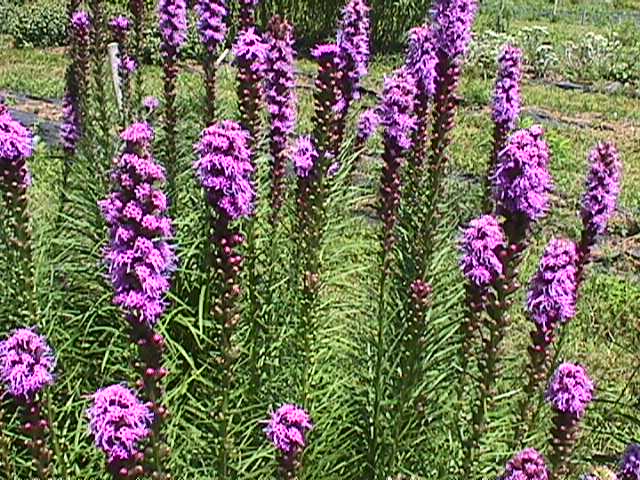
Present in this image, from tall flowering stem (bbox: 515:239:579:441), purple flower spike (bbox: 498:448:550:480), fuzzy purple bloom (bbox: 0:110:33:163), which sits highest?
fuzzy purple bloom (bbox: 0:110:33:163)

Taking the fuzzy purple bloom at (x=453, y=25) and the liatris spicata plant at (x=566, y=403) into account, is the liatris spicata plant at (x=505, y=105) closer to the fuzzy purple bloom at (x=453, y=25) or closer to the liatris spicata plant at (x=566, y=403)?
the fuzzy purple bloom at (x=453, y=25)

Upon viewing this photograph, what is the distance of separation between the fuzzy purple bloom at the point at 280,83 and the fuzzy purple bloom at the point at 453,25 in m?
0.66

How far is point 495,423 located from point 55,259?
1993mm

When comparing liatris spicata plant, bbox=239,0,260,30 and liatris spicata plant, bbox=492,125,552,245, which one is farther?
liatris spicata plant, bbox=239,0,260,30

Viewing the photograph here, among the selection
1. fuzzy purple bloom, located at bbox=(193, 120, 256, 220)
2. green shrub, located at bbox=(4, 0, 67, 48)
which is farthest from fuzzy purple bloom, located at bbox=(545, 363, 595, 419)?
green shrub, located at bbox=(4, 0, 67, 48)

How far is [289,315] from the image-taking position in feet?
12.9

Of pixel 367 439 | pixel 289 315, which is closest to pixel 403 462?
pixel 367 439

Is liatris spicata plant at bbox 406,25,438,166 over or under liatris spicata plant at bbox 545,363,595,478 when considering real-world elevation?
over

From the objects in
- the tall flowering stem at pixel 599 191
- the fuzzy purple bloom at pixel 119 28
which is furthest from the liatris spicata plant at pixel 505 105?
the fuzzy purple bloom at pixel 119 28

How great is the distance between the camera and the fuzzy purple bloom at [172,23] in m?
4.51

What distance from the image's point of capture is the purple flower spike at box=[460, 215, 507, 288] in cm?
269

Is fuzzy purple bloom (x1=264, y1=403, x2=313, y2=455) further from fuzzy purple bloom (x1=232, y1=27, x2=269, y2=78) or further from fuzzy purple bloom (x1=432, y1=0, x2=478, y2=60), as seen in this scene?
fuzzy purple bloom (x1=432, y1=0, x2=478, y2=60)

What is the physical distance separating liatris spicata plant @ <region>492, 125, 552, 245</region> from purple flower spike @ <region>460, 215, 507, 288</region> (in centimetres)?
6

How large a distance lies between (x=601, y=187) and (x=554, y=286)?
21.5 inches
